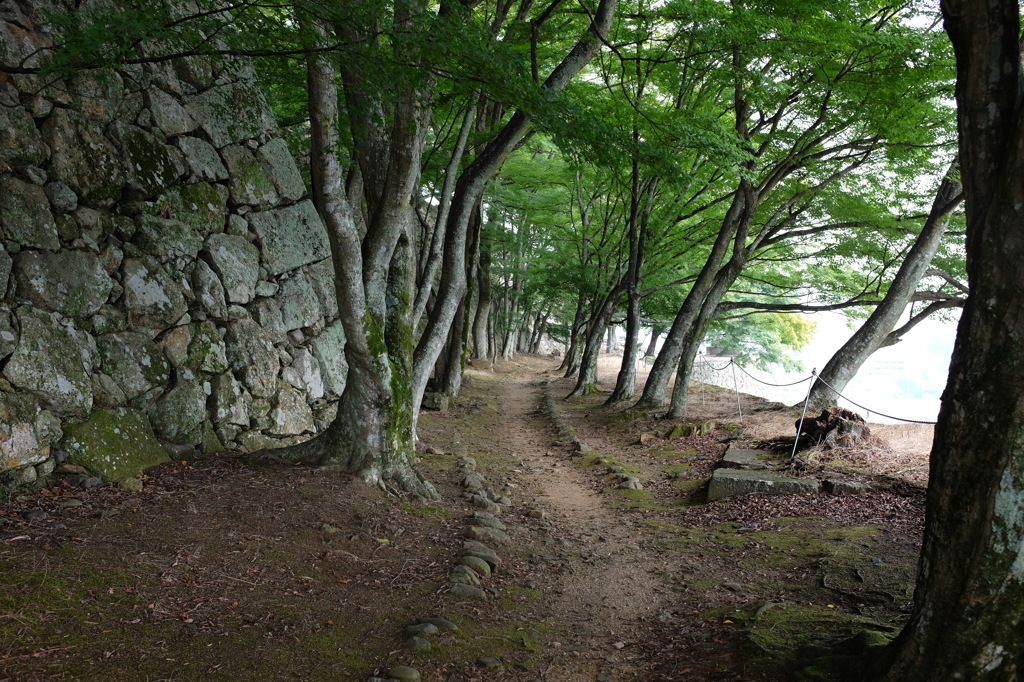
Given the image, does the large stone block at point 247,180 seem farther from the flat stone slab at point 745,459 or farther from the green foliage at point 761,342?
the green foliage at point 761,342

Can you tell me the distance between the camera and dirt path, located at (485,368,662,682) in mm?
4059

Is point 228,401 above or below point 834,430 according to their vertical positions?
below

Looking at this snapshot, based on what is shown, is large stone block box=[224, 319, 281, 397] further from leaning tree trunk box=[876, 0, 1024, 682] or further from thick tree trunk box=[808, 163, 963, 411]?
thick tree trunk box=[808, 163, 963, 411]

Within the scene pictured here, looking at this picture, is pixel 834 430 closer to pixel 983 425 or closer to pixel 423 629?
pixel 983 425

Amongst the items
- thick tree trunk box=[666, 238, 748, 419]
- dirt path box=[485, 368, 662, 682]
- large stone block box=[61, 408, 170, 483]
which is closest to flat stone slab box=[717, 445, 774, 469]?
dirt path box=[485, 368, 662, 682]

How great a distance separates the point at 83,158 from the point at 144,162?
2.32ft

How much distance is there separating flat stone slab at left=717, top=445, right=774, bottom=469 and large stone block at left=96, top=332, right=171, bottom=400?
658 cm

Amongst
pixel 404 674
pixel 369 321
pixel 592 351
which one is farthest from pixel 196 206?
pixel 592 351

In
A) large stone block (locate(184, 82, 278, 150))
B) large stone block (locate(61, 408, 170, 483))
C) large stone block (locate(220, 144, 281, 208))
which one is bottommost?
large stone block (locate(61, 408, 170, 483))

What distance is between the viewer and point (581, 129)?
577 centimetres

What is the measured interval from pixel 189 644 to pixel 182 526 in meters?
1.46

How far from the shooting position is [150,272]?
6.70m

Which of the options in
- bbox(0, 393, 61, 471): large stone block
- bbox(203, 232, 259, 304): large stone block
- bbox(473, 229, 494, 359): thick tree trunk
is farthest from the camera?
bbox(473, 229, 494, 359): thick tree trunk

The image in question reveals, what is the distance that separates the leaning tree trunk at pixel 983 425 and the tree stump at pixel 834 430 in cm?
597
